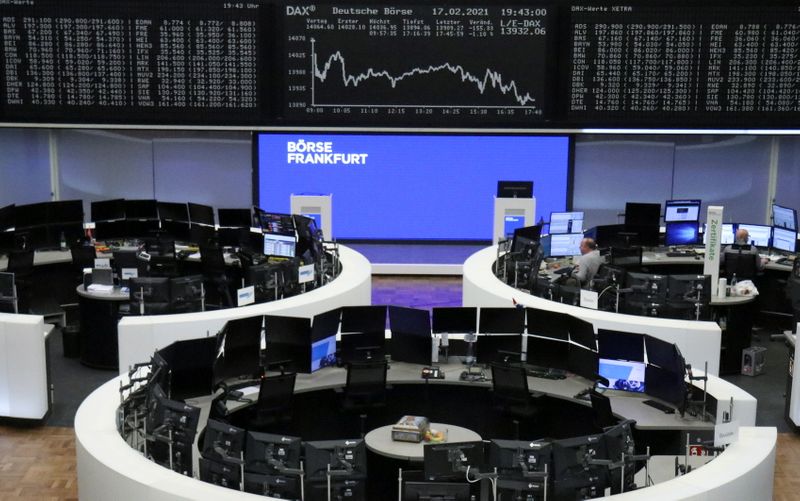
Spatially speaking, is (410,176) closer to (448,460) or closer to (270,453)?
(448,460)

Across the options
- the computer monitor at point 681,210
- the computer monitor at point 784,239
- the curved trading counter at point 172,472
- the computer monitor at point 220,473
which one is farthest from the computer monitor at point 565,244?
the computer monitor at point 220,473

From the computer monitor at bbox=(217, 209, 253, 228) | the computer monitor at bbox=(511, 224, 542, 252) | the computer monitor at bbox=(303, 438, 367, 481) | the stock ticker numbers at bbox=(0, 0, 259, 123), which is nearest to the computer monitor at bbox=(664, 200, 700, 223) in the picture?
the computer monitor at bbox=(511, 224, 542, 252)

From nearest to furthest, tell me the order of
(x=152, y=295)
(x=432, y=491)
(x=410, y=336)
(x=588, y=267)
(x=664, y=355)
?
(x=432, y=491), (x=664, y=355), (x=410, y=336), (x=152, y=295), (x=588, y=267)

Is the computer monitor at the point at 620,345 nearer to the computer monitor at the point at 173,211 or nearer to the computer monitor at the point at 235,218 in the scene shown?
the computer monitor at the point at 235,218

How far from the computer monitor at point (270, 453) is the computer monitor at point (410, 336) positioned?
272 centimetres

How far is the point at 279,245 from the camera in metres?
12.9

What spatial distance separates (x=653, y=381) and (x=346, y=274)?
13.9ft

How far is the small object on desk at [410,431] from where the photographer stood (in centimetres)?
762

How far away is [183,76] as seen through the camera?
559 inches

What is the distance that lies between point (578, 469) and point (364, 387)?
2531 mm

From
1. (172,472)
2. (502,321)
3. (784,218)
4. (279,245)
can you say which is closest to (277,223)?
(279,245)

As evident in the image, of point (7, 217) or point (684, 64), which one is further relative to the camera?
point (684, 64)

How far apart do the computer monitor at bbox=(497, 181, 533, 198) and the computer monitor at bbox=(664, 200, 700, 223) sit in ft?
6.06

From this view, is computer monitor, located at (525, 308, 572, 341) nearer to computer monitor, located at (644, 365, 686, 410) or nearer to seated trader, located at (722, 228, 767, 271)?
computer monitor, located at (644, 365, 686, 410)
